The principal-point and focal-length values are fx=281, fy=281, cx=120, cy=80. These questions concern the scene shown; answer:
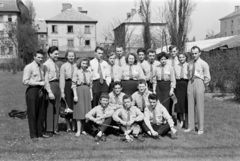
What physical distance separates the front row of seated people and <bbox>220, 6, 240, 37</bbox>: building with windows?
206ft

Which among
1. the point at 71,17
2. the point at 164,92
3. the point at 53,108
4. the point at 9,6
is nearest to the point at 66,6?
the point at 71,17

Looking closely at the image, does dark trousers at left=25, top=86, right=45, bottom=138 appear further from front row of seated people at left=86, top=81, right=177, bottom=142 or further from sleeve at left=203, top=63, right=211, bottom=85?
sleeve at left=203, top=63, right=211, bottom=85

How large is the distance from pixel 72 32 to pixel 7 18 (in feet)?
51.9

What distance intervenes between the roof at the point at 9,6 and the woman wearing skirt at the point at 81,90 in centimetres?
5822

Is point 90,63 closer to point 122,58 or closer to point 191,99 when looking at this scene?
point 122,58

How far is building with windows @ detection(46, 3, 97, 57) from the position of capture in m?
53.5

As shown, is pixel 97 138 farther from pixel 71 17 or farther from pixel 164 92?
pixel 71 17

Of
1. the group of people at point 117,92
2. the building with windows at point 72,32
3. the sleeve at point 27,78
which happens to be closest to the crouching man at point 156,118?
the group of people at point 117,92

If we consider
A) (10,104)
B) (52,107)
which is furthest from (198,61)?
(10,104)

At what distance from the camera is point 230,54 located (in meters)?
13.6

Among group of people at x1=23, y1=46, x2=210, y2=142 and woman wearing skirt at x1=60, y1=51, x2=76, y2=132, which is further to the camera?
woman wearing skirt at x1=60, y1=51, x2=76, y2=132

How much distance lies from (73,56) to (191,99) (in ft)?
10.1

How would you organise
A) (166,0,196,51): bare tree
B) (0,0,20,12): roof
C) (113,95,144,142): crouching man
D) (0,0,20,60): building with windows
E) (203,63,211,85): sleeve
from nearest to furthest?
(113,95,144,142): crouching man → (203,63,211,85): sleeve → (166,0,196,51): bare tree → (0,0,20,60): building with windows → (0,0,20,12): roof

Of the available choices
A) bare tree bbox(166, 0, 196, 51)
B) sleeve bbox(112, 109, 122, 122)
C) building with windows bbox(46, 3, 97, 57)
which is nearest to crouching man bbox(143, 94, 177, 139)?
sleeve bbox(112, 109, 122, 122)
